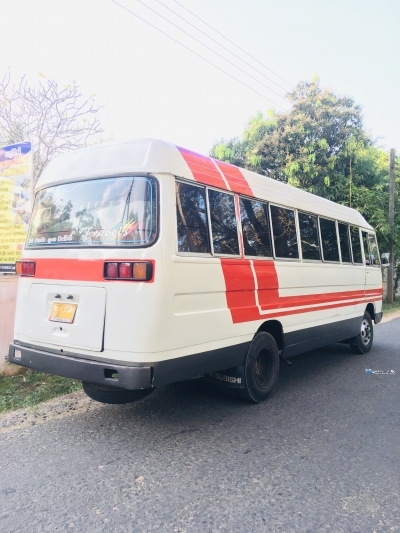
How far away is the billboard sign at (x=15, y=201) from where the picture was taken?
21.0 feet

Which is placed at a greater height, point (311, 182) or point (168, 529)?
point (311, 182)

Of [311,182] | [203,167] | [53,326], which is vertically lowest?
[53,326]

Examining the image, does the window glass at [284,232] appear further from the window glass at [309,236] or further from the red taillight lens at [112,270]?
the red taillight lens at [112,270]

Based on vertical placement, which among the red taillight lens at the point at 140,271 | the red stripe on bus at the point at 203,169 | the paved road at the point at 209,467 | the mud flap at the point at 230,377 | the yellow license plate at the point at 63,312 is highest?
the red stripe on bus at the point at 203,169

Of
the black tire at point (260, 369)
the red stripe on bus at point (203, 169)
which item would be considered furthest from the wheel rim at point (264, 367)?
the red stripe on bus at point (203, 169)

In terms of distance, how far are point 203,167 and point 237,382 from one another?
220 cm

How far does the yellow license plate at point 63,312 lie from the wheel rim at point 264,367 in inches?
84.4

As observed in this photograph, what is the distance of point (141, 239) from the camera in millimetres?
3588

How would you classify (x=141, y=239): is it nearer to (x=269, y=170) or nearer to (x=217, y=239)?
(x=217, y=239)

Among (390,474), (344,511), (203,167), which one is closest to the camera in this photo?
(344,511)

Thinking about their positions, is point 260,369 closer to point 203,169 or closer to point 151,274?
point 151,274

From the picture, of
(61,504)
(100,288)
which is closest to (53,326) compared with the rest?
(100,288)

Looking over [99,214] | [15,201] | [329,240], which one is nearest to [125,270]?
[99,214]

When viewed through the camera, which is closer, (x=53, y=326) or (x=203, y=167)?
(x=53, y=326)
